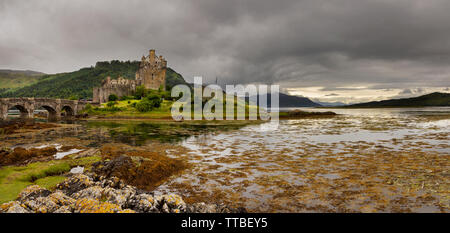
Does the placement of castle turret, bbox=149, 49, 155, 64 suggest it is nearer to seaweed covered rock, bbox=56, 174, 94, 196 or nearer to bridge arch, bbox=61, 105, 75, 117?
bridge arch, bbox=61, 105, 75, 117

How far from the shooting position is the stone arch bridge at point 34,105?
71.8 meters

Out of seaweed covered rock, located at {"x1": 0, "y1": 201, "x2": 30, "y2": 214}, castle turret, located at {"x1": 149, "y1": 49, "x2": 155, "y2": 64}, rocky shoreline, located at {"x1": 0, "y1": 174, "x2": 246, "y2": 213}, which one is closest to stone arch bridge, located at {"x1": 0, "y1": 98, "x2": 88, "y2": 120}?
castle turret, located at {"x1": 149, "y1": 49, "x2": 155, "y2": 64}

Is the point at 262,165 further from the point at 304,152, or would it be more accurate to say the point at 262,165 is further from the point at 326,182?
the point at 304,152

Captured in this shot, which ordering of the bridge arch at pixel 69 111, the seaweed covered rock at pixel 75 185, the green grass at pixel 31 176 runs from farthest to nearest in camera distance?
the bridge arch at pixel 69 111 → the green grass at pixel 31 176 → the seaweed covered rock at pixel 75 185

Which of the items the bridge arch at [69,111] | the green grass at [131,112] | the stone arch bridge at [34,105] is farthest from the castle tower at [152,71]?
the bridge arch at [69,111]

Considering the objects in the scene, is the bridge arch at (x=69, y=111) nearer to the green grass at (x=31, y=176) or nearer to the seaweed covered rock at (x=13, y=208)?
the green grass at (x=31, y=176)

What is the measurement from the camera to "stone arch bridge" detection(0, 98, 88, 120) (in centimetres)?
7181

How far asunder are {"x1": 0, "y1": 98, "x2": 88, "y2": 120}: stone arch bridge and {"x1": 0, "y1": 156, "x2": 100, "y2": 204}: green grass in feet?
258

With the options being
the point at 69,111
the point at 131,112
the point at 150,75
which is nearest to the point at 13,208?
the point at 131,112

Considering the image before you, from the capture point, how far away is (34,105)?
268 ft

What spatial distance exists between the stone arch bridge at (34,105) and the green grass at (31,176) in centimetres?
7872
